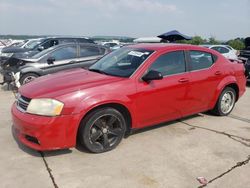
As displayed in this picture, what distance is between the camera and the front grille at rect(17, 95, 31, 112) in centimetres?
425

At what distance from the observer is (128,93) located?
450cm

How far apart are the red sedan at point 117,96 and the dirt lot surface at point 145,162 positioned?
0.25m

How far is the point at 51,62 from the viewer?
8773 mm

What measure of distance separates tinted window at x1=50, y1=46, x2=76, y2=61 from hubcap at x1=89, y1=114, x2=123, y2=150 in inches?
209

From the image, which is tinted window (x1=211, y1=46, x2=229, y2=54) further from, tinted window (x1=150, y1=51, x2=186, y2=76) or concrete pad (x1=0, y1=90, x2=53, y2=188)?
concrete pad (x1=0, y1=90, x2=53, y2=188)

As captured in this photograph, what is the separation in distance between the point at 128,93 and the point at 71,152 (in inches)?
47.7

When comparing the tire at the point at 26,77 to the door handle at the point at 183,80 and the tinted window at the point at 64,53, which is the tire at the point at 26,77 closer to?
the tinted window at the point at 64,53

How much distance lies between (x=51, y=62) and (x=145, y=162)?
5.57 metres

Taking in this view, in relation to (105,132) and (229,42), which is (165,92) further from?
(229,42)

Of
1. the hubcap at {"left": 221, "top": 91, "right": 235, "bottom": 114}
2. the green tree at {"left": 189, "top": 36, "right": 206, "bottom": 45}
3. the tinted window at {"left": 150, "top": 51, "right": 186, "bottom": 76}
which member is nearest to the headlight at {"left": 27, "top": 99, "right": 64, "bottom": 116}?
the tinted window at {"left": 150, "top": 51, "right": 186, "bottom": 76}

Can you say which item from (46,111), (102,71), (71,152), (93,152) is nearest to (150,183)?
(93,152)

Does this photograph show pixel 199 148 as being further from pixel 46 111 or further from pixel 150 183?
pixel 46 111

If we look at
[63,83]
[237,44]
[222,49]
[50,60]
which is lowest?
[63,83]

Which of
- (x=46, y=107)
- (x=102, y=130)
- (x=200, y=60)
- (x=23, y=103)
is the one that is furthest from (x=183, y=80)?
(x=23, y=103)
